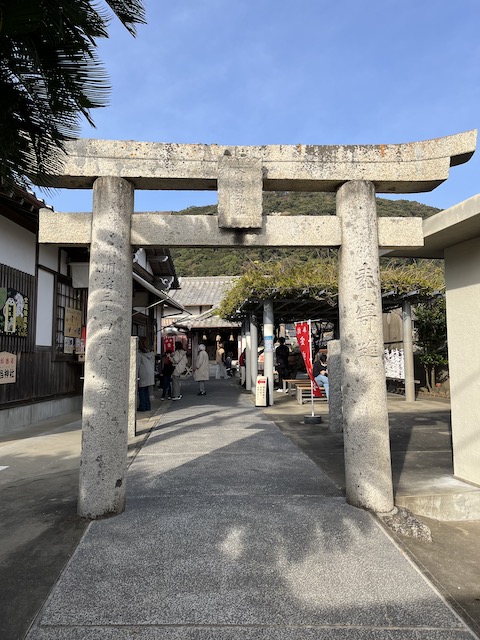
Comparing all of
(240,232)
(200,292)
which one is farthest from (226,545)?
(200,292)

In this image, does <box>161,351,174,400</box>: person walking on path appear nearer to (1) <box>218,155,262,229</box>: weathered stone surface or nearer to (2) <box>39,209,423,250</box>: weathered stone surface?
(2) <box>39,209,423,250</box>: weathered stone surface

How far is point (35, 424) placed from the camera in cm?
898

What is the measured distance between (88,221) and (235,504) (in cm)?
302

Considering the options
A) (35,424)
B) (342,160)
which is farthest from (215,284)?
(342,160)

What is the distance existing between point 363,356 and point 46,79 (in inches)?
131

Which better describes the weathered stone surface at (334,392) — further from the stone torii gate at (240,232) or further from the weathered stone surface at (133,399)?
the stone torii gate at (240,232)

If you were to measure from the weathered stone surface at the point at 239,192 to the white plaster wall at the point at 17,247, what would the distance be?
214 inches

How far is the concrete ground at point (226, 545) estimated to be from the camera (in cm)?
242

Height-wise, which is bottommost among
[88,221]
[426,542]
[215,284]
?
[426,542]

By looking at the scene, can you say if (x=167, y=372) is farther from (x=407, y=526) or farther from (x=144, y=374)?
(x=407, y=526)

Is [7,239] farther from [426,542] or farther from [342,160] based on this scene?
[426,542]

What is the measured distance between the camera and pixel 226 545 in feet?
10.9

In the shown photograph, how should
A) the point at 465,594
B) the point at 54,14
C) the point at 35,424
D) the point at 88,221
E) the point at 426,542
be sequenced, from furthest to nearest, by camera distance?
the point at 35,424 → the point at 88,221 → the point at 426,542 → the point at 465,594 → the point at 54,14

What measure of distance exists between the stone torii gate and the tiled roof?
902 inches
